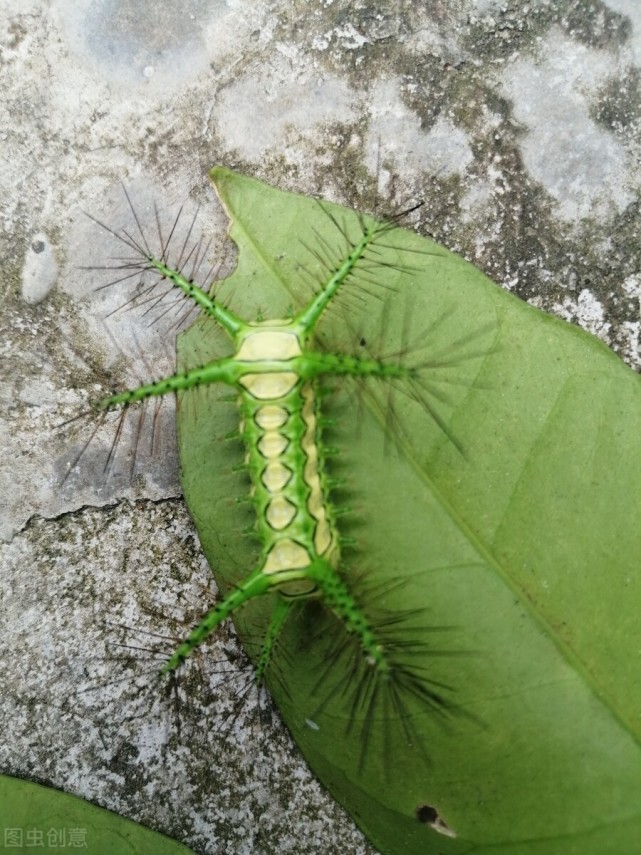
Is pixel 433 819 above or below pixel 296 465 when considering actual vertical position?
below

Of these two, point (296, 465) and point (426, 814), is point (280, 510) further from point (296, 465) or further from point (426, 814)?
point (426, 814)

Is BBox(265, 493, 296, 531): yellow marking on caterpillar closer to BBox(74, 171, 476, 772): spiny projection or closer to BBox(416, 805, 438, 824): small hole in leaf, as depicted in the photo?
BBox(74, 171, 476, 772): spiny projection

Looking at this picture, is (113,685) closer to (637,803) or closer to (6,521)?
(6,521)

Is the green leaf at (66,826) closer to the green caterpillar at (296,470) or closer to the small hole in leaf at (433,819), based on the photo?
the green caterpillar at (296,470)

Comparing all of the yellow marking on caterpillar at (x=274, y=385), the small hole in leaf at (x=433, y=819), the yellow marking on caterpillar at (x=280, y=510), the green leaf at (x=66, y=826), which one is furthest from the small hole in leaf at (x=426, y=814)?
the yellow marking on caterpillar at (x=274, y=385)

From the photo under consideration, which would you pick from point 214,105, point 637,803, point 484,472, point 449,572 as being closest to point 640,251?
point 484,472

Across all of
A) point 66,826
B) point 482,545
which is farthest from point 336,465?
point 66,826
